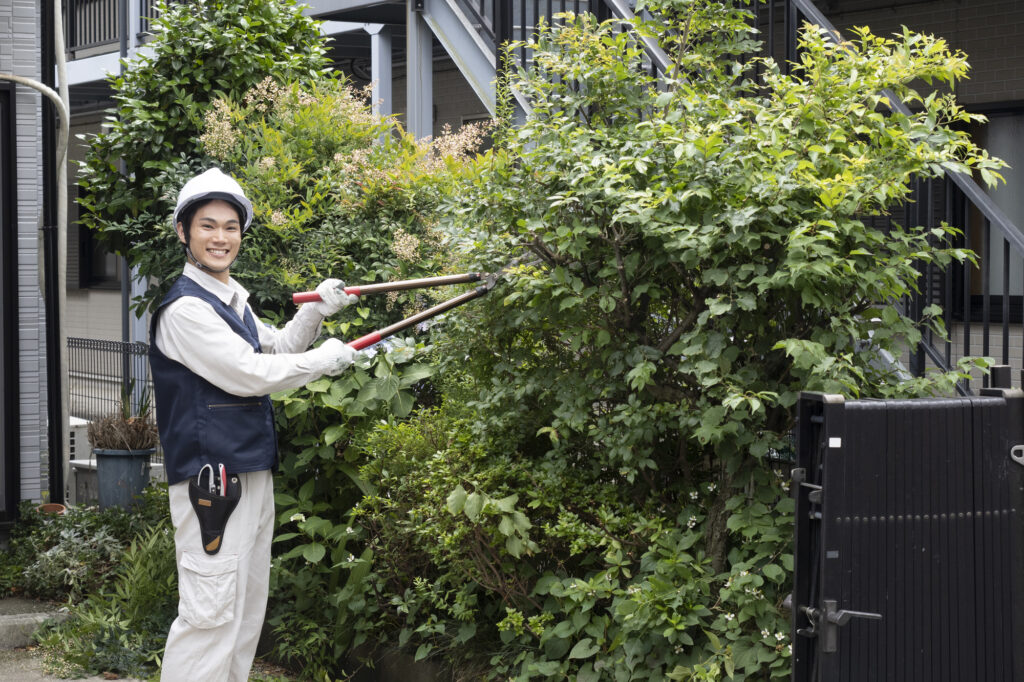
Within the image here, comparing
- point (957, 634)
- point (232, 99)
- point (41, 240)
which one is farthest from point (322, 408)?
point (957, 634)

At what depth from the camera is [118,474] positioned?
23.9 feet

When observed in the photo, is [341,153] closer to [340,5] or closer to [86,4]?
[340,5]

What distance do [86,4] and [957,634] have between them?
62.5ft

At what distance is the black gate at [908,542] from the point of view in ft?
9.59

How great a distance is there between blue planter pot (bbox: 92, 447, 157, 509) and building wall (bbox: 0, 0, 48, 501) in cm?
38

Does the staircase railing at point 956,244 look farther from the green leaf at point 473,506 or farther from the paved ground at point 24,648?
the paved ground at point 24,648

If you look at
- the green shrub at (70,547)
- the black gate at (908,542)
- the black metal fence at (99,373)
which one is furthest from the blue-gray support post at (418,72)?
the black gate at (908,542)

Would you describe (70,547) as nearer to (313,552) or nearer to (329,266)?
(313,552)

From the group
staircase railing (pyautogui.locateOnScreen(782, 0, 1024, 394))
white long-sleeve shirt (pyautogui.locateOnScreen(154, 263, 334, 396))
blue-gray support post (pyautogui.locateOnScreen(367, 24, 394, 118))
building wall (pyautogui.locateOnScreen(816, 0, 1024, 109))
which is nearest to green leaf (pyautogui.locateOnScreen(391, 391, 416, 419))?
white long-sleeve shirt (pyautogui.locateOnScreen(154, 263, 334, 396))

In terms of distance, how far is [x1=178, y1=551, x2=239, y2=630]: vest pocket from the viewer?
4.17 meters

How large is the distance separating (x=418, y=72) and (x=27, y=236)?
396cm

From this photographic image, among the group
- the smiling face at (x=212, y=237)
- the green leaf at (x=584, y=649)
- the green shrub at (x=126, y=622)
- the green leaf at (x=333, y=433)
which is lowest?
the green shrub at (x=126, y=622)

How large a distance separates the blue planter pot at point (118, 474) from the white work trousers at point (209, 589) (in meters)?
3.15

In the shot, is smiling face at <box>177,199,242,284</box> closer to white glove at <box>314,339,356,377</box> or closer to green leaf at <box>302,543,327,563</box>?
white glove at <box>314,339,356,377</box>
